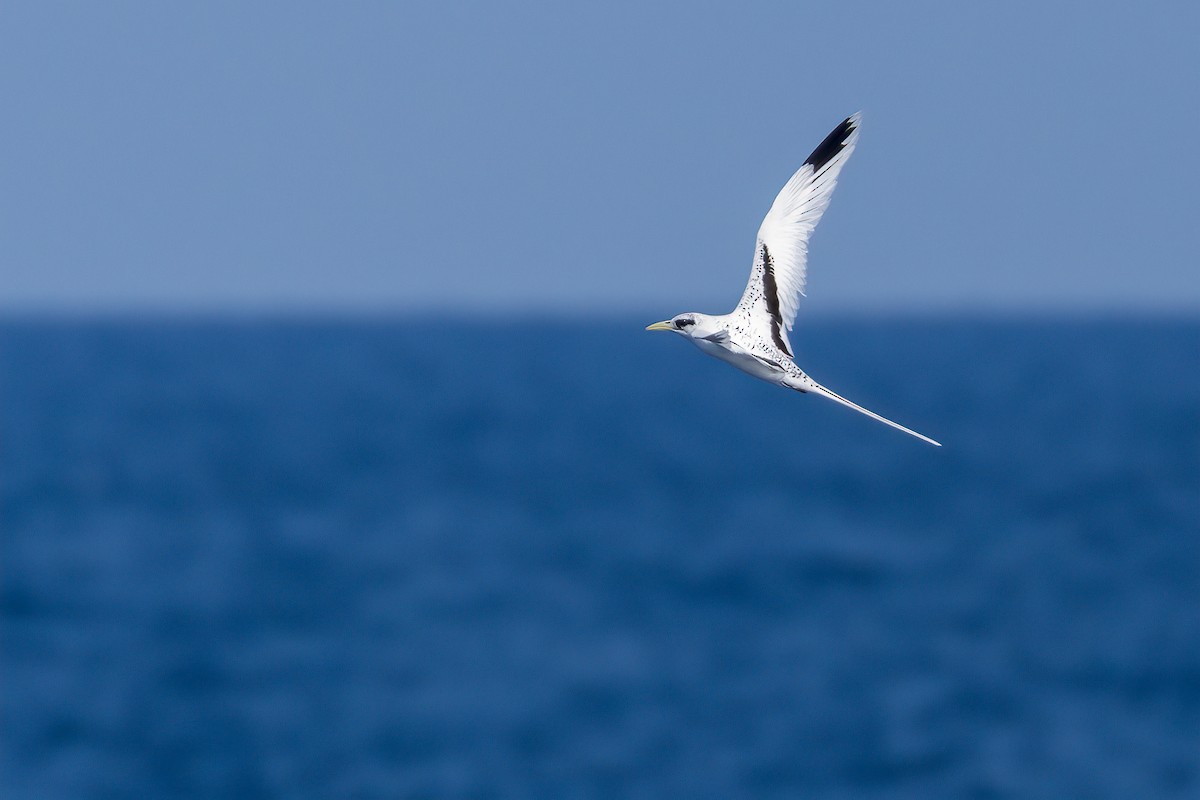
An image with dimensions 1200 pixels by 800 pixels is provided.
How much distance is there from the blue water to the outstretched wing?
26.5 metres

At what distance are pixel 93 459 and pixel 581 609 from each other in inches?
2589

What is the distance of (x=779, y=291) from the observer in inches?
379

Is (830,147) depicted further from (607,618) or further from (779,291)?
(607,618)

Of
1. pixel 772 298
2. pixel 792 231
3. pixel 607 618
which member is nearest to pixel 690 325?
pixel 772 298

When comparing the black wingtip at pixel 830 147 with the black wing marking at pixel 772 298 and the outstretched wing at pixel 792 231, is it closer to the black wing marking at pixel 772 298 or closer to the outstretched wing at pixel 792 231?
the outstretched wing at pixel 792 231

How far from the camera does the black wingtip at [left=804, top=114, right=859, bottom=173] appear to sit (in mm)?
9836

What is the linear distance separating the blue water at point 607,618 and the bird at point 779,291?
26.5 metres

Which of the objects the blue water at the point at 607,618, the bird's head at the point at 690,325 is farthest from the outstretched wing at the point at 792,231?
the blue water at the point at 607,618

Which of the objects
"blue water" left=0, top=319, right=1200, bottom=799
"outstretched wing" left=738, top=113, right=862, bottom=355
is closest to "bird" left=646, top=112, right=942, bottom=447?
"outstretched wing" left=738, top=113, right=862, bottom=355

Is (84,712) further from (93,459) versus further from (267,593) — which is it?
(93,459)

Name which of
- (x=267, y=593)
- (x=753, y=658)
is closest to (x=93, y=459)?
(x=267, y=593)

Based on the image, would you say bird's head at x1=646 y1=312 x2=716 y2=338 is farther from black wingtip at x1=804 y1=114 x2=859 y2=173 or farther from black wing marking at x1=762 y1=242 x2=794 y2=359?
black wingtip at x1=804 y1=114 x2=859 y2=173

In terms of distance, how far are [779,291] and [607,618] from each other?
2769 inches

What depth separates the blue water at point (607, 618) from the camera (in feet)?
198
